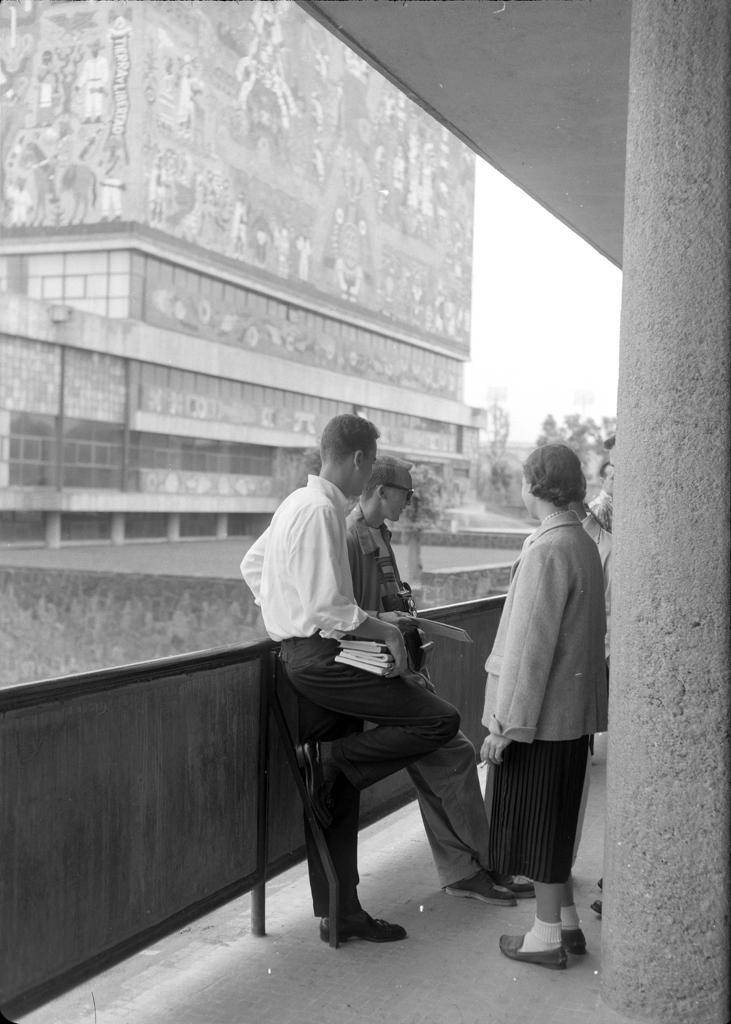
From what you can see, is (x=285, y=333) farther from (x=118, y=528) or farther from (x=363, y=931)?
(x=363, y=931)

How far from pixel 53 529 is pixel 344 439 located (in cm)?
6450

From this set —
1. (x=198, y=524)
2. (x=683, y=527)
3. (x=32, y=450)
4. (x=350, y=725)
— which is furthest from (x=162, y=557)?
(x=683, y=527)

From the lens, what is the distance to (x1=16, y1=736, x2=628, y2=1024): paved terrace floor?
315 centimetres

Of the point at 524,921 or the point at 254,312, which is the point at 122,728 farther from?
the point at 254,312

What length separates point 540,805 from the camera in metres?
3.36

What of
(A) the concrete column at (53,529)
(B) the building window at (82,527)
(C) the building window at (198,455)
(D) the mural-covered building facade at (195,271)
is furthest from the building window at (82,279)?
(A) the concrete column at (53,529)

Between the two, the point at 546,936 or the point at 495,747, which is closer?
the point at 495,747

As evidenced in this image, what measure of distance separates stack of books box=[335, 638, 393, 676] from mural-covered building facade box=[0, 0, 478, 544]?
58402mm

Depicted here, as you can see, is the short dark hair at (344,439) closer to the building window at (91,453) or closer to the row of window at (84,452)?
the row of window at (84,452)

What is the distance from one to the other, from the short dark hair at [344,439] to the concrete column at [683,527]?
921 millimetres

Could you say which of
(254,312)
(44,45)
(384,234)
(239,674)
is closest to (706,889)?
(239,674)

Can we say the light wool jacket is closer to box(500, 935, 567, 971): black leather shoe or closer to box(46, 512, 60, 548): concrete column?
box(500, 935, 567, 971): black leather shoe

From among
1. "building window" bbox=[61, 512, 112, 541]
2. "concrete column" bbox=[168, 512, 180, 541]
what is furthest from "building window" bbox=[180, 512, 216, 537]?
"building window" bbox=[61, 512, 112, 541]

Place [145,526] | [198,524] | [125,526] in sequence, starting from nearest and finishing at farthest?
[125,526]
[145,526]
[198,524]
